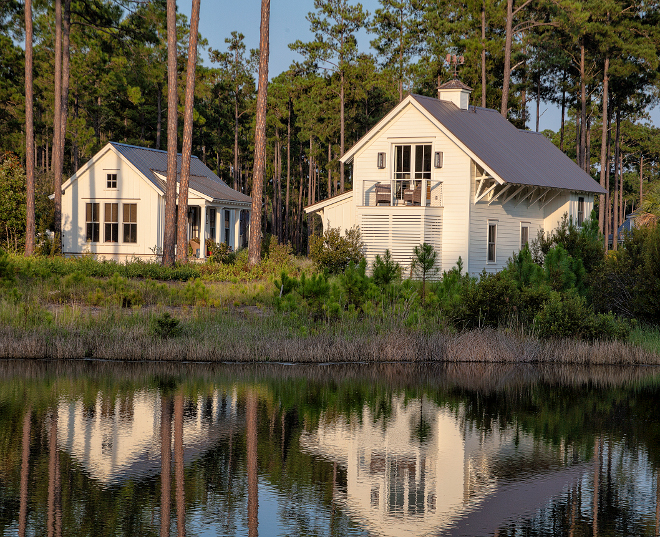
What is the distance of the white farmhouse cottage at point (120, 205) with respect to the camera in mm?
38656

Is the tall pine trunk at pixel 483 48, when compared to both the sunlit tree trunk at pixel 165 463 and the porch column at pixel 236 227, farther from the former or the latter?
the sunlit tree trunk at pixel 165 463

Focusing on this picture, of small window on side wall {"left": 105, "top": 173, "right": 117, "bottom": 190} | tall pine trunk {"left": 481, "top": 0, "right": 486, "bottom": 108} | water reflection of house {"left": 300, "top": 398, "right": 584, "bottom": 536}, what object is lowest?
water reflection of house {"left": 300, "top": 398, "right": 584, "bottom": 536}

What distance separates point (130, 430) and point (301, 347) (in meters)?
7.10

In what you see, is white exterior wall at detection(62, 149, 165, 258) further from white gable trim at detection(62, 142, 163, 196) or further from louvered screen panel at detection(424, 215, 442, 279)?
louvered screen panel at detection(424, 215, 442, 279)

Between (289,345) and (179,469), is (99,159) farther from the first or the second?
(179,469)

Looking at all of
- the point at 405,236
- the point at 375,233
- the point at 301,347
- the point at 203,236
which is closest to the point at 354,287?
the point at 301,347

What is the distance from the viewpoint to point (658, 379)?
52.3ft

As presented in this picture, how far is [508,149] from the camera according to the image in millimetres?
35062

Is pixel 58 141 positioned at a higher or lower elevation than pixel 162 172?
higher

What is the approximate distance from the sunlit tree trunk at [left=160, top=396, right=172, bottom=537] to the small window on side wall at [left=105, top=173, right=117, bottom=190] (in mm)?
28332

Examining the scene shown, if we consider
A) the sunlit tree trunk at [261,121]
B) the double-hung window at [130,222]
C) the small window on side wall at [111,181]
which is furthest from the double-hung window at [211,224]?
the sunlit tree trunk at [261,121]

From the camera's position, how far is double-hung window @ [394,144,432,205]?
33062mm

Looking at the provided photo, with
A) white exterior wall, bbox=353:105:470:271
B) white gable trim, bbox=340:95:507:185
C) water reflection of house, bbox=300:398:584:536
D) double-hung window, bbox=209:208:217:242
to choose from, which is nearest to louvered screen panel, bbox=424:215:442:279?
white exterior wall, bbox=353:105:470:271

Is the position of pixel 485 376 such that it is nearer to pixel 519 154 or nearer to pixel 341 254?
pixel 341 254
